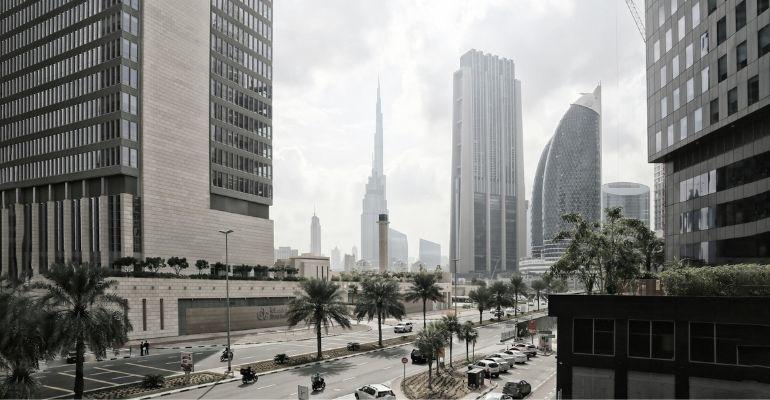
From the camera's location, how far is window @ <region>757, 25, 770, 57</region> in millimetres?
39312

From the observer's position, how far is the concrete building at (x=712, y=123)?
4197 centimetres

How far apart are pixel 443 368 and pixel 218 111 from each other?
68.2 metres

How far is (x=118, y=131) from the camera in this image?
83312 millimetres

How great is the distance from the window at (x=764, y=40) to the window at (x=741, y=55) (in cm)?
160

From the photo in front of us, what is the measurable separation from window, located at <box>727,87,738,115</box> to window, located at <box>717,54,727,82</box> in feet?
5.10

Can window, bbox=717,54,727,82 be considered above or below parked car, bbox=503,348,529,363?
above

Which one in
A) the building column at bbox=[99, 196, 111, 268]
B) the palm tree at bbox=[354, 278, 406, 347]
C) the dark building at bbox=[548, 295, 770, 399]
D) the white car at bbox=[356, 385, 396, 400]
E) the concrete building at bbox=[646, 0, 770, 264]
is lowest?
the white car at bbox=[356, 385, 396, 400]

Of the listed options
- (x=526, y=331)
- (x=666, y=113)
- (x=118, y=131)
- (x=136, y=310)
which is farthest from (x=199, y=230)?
(x=666, y=113)

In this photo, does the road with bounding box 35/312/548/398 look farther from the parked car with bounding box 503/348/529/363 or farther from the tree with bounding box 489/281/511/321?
the tree with bounding box 489/281/511/321

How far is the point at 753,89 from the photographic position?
40969 millimetres

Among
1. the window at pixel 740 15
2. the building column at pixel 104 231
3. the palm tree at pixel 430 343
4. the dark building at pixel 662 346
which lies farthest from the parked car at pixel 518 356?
the building column at pixel 104 231

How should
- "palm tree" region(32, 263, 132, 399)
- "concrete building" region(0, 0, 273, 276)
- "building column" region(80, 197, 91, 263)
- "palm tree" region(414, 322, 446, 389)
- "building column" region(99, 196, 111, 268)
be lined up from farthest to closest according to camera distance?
"building column" region(80, 197, 91, 263) < "concrete building" region(0, 0, 273, 276) < "building column" region(99, 196, 111, 268) < "palm tree" region(414, 322, 446, 389) < "palm tree" region(32, 263, 132, 399)

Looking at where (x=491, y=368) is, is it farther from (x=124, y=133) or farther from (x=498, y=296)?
(x=124, y=133)

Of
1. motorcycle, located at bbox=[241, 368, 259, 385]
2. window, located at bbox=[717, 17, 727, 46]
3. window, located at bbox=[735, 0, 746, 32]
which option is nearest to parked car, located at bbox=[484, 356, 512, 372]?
motorcycle, located at bbox=[241, 368, 259, 385]
